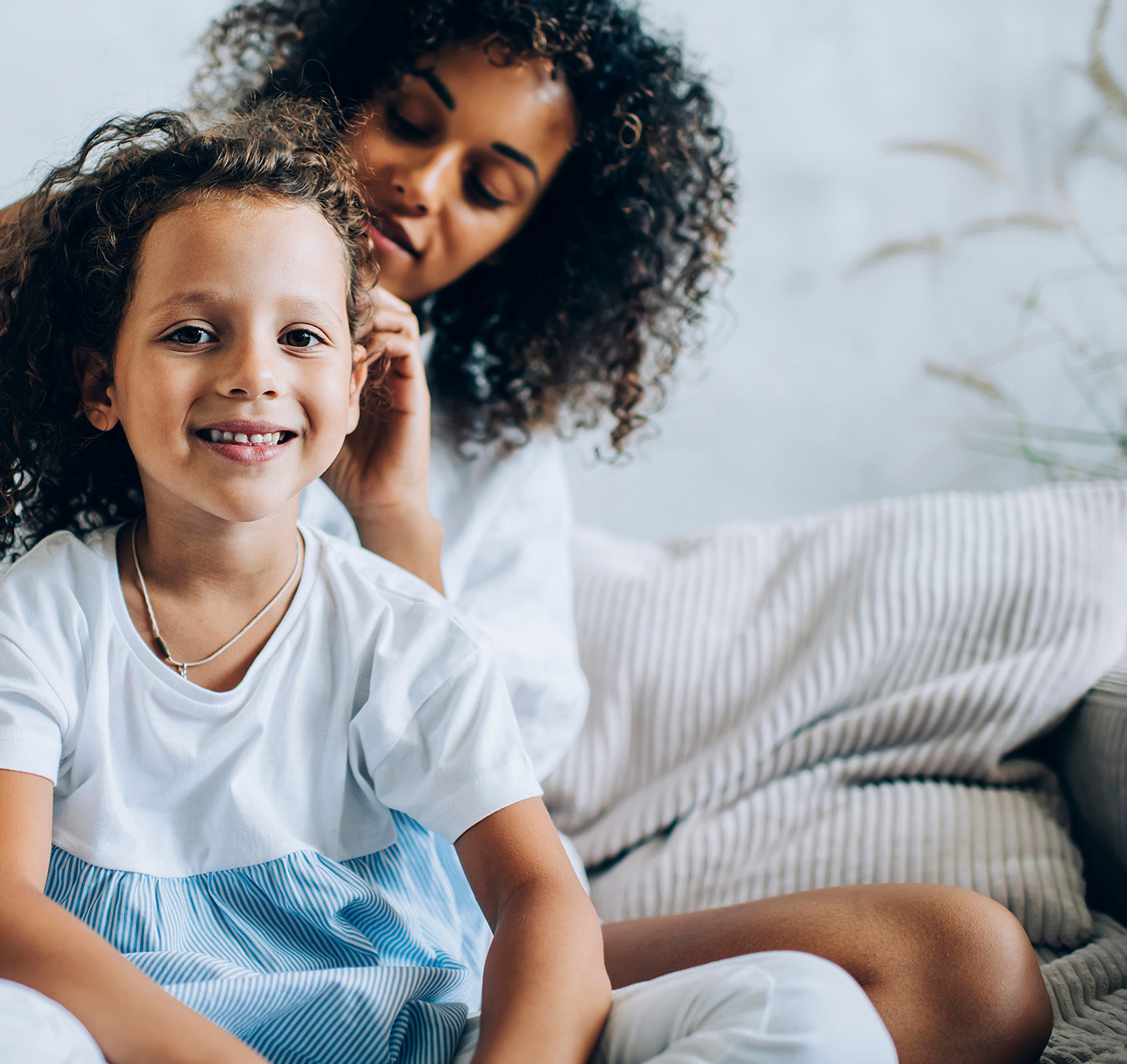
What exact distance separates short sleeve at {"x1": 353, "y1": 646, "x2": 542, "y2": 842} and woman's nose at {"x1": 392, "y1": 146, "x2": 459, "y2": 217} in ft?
1.63

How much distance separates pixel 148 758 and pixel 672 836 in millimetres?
573

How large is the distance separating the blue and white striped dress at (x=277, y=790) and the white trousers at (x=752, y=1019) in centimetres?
14

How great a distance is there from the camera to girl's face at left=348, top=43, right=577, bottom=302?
988 mm

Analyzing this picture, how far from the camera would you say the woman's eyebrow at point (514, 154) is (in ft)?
3.31

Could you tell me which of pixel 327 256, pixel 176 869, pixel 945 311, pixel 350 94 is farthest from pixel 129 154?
pixel 945 311

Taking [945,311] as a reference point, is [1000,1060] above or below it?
below

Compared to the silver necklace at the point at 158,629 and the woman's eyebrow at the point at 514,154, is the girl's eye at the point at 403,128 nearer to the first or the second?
the woman's eyebrow at the point at 514,154

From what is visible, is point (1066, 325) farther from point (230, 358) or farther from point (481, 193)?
point (230, 358)

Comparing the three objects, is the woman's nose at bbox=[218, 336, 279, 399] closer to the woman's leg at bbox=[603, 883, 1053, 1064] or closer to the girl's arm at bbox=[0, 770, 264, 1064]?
the girl's arm at bbox=[0, 770, 264, 1064]

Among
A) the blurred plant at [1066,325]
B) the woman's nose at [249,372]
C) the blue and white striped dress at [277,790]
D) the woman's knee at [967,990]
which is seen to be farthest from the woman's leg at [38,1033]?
the blurred plant at [1066,325]

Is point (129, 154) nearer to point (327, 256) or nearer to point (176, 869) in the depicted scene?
point (327, 256)

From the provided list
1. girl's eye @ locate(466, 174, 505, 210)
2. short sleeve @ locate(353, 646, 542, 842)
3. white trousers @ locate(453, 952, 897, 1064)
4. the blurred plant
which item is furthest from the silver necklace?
the blurred plant

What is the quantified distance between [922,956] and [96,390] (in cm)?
72

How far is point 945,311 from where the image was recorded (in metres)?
1.73
